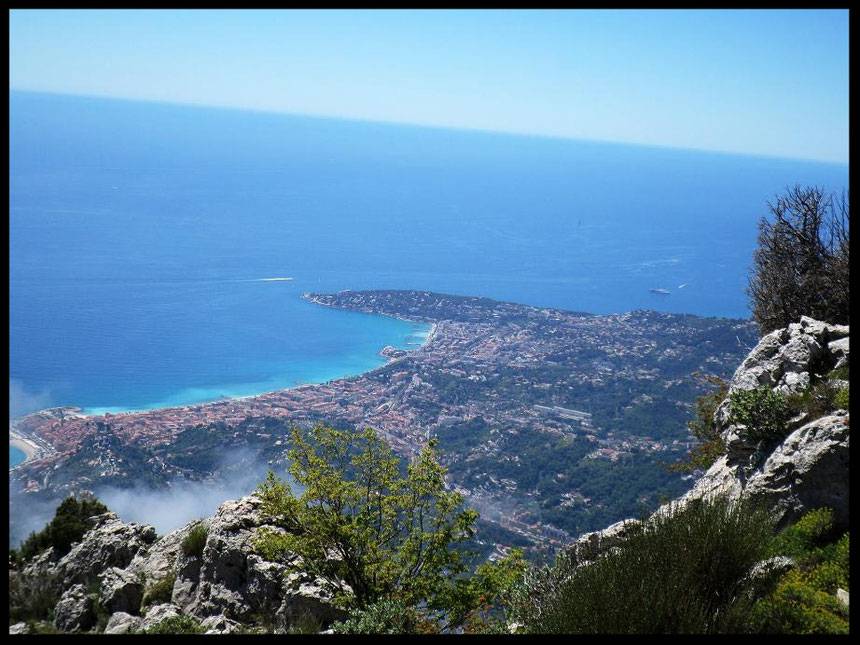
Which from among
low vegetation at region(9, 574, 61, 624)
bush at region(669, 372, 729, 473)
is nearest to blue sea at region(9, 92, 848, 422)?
low vegetation at region(9, 574, 61, 624)

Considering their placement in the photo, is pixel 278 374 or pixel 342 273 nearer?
pixel 278 374

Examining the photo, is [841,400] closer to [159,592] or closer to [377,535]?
[377,535]

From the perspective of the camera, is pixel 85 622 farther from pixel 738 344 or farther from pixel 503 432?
pixel 738 344

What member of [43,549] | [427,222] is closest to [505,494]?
[43,549]

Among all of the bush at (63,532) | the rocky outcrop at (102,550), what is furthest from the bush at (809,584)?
the bush at (63,532)

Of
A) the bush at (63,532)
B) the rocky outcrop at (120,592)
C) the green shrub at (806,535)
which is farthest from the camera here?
the bush at (63,532)

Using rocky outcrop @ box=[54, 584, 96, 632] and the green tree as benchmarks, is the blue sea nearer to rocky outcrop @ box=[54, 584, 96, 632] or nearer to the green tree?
rocky outcrop @ box=[54, 584, 96, 632]

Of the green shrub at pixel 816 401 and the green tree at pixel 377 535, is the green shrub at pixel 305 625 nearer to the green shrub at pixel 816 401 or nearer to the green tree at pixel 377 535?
the green tree at pixel 377 535
